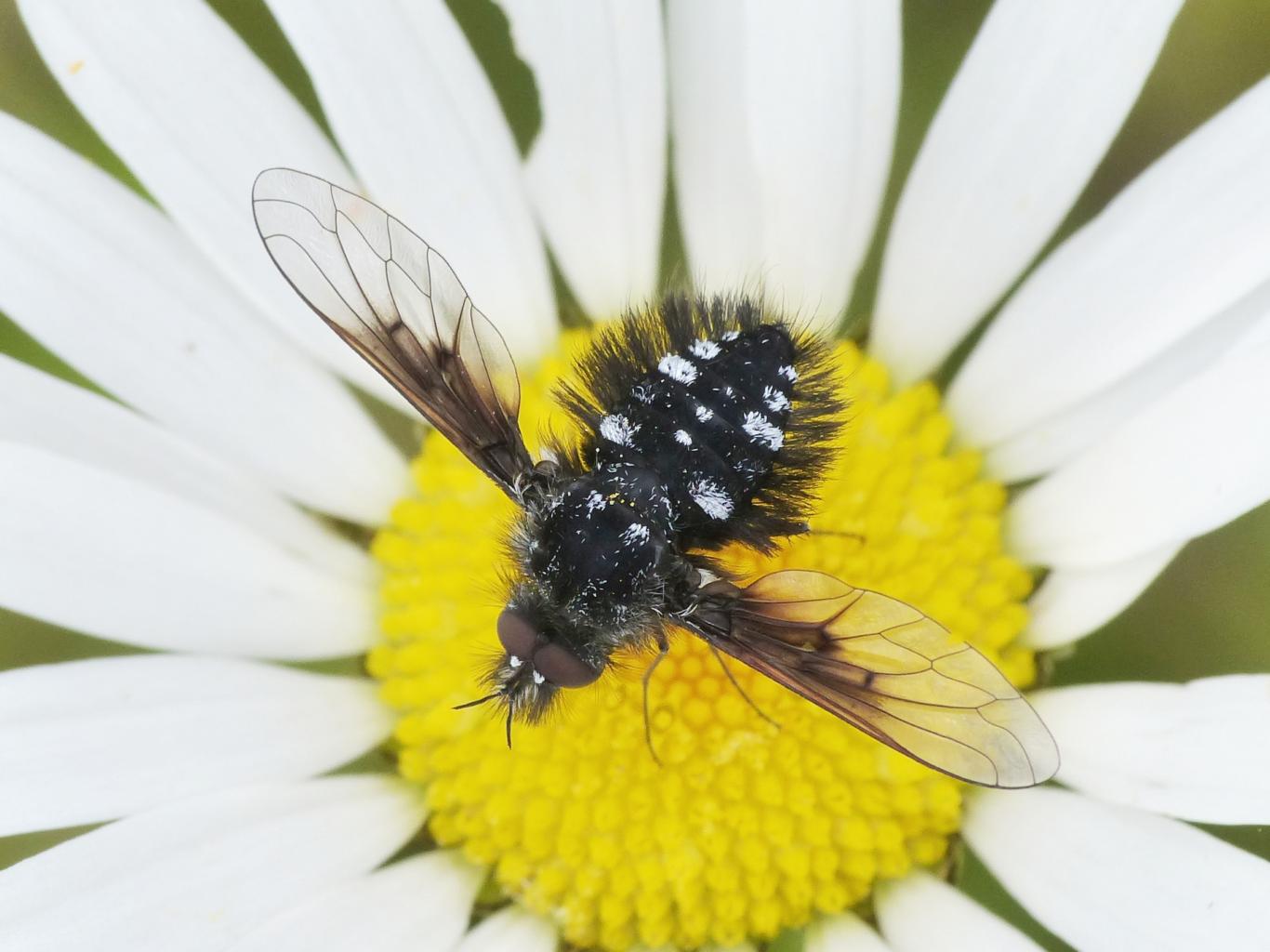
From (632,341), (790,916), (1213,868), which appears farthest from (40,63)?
(1213,868)

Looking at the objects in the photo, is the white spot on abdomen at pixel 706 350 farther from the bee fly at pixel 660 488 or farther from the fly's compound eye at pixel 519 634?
the fly's compound eye at pixel 519 634

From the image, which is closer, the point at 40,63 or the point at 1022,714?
the point at 1022,714

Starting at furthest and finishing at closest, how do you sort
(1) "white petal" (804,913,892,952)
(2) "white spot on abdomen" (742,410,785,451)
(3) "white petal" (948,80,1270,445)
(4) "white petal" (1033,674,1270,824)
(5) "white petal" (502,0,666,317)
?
(5) "white petal" (502,0,666,317) < (1) "white petal" (804,913,892,952) < (3) "white petal" (948,80,1270,445) < (4) "white petal" (1033,674,1270,824) < (2) "white spot on abdomen" (742,410,785,451)

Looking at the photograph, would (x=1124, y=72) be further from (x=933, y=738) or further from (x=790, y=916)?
(x=790, y=916)

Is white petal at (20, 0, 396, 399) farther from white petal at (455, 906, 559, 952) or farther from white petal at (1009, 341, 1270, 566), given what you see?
white petal at (1009, 341, 1270, 566)

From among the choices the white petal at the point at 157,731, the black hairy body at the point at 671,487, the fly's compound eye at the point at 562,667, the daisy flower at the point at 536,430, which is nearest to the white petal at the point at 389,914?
the daisy flower at the point at 536,430

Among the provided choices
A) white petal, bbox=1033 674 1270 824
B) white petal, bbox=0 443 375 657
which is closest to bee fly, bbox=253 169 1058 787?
white petal, bbox=1033 674 1270 824

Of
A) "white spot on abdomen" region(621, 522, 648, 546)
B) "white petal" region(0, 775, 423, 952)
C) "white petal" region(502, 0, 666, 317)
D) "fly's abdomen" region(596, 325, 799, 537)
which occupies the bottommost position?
"white petal" region(0, 775, 423, 952)
